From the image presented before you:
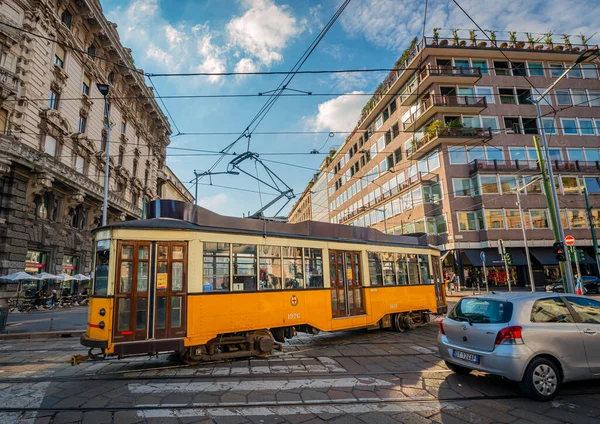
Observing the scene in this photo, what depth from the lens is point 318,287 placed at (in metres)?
8.32

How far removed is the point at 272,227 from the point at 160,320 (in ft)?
10.2

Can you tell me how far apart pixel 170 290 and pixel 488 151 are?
1299 inches

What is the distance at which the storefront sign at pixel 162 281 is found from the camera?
623 cm

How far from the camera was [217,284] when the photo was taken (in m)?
6.74

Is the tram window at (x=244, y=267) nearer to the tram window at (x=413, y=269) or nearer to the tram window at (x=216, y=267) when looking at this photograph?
the tram window at (x=216, y=267)

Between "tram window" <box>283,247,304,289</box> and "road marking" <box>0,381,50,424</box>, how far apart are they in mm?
4647

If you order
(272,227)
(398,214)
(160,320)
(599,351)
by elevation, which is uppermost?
(398,214)

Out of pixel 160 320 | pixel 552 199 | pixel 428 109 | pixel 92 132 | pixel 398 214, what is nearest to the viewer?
pixel 160 320

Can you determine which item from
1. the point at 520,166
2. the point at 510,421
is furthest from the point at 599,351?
the point at 520,166

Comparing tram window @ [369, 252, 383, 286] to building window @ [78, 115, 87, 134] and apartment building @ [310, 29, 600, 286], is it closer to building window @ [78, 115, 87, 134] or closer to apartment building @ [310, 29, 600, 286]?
apartment building @ [310, 29, 600, 286]

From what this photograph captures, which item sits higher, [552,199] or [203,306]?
[552,199]

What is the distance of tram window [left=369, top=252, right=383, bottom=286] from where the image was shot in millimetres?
9745

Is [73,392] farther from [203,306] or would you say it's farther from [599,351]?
[599,351]

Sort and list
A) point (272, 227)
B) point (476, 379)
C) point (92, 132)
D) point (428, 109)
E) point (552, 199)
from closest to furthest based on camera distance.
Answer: point (476, 379) → point (272, 227) → point (552, 199) → point (92, 132) → point (428, 109)
